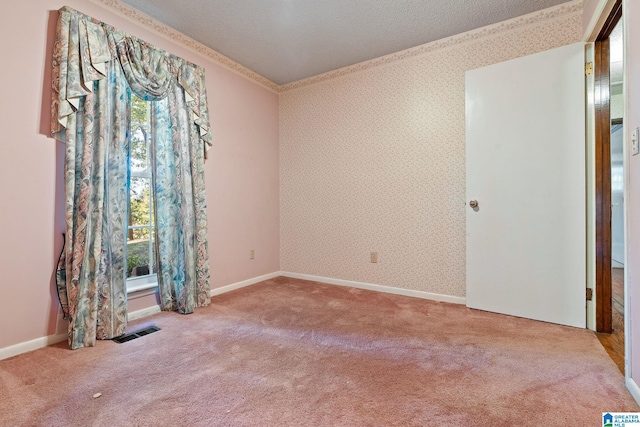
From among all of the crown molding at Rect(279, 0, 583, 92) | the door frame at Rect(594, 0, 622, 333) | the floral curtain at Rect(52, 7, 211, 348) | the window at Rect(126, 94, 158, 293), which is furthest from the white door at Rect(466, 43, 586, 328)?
the window at Rect(126, 94, 158, 293)

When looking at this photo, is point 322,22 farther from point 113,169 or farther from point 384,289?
point 384,289

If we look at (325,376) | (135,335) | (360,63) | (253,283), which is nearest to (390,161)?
(360,63)

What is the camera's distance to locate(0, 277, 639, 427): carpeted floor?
128 cm

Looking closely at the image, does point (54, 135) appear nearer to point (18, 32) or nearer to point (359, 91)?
point (18, 32)

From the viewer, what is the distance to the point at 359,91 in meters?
3.28

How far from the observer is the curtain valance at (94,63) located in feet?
6.26

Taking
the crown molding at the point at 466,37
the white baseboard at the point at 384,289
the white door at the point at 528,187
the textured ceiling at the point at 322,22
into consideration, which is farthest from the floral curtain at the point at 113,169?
the white door at the point at 528,187

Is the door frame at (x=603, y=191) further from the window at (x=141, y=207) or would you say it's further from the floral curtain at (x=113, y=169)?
the window at (x=141, y=207)

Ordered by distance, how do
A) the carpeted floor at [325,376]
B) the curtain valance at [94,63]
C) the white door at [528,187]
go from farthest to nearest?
the white door at [528,187] → the curtain valance at [94,63] → the carpeted floor at [325,376]

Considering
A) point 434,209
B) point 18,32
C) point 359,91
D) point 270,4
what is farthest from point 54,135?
point 434,209

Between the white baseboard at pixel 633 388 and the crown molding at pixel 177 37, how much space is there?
152 inches

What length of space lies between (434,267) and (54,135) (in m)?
3.21

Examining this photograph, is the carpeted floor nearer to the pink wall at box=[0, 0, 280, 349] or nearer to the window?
the pink wall at box=[0, 0, 280, 349]

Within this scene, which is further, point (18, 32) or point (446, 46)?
point (446, 46)
